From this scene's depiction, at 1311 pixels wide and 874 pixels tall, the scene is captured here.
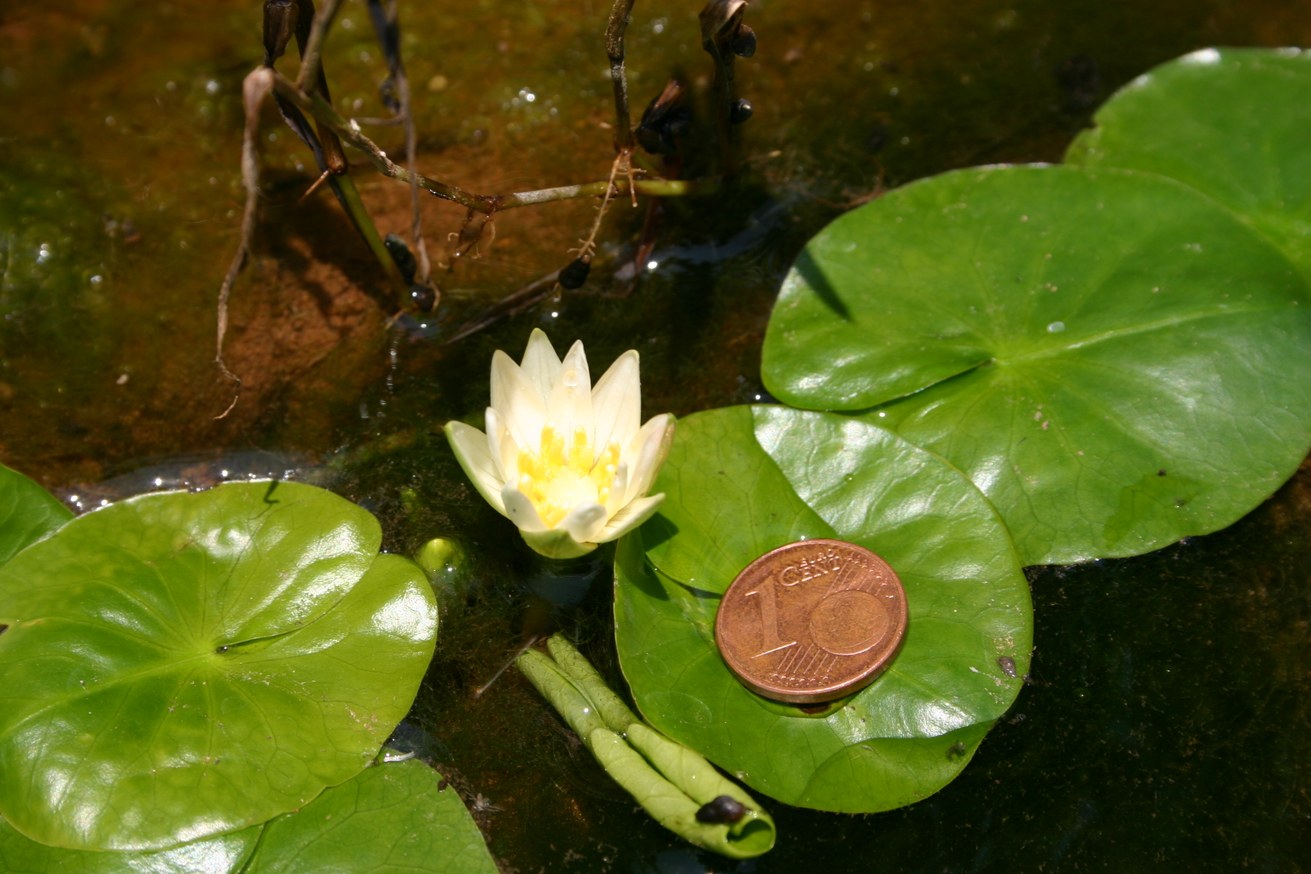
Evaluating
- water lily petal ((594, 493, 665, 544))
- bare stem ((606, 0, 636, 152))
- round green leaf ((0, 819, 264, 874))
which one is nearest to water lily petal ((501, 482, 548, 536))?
water lily petal ((594, 493, 665, 544))

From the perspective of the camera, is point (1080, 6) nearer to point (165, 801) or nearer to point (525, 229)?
point (525, 229)

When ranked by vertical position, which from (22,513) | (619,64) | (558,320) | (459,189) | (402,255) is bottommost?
(558,320)

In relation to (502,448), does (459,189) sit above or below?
above

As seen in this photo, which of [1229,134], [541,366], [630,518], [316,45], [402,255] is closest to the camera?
[316,45]

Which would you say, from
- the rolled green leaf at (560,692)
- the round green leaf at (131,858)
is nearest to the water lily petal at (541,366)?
the rolled green leaf at (560,692)

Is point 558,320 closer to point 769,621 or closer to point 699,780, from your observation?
point 769,621

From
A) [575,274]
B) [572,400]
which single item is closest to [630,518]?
[572,400]
